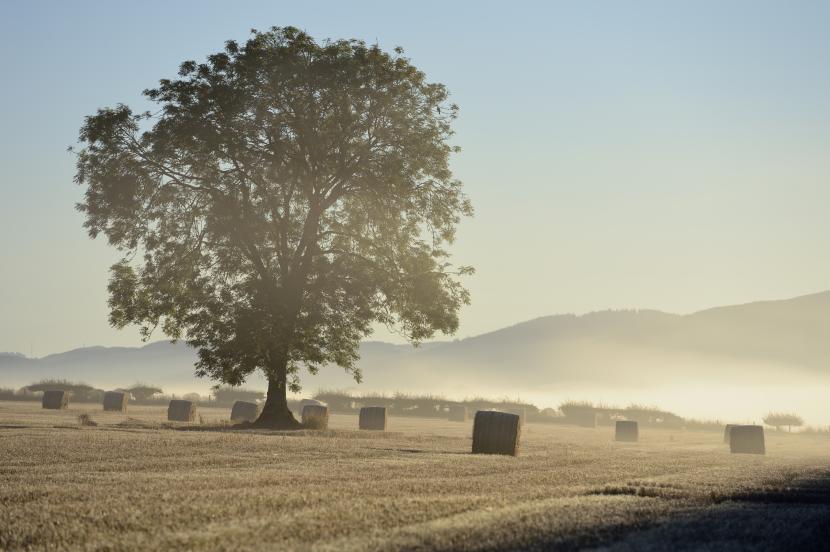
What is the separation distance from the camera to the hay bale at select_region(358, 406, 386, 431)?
42.0 m

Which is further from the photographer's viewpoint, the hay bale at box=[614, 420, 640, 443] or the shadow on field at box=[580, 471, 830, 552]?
the hay bale at box=[614, 420, 640, 443]

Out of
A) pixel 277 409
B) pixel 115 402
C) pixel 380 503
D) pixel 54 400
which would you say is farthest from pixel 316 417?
pixel 380 503

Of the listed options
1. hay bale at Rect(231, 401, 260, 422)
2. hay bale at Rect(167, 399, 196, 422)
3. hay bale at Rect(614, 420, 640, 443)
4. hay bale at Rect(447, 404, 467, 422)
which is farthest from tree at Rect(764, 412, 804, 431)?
hay bale at Rect(167, 399, 196, 422)

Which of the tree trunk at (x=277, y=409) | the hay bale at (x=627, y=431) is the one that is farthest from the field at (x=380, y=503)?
the hay bale at (x=627, y=431)

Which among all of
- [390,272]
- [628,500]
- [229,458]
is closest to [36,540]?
[628,500]

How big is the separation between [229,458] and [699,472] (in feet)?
30.5

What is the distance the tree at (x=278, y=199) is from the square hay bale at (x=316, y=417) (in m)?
1.30

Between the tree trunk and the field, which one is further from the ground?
the tree trunk

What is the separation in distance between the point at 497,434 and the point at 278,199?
589 inches

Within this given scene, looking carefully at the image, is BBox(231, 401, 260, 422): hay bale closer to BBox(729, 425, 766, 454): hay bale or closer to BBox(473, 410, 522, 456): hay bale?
BBox(473, 410, 522, 456): hay bale

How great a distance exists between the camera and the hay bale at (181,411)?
144 feet

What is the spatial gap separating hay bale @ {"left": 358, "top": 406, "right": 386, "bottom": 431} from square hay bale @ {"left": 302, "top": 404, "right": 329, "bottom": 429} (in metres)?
3.93

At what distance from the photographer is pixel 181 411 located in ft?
145

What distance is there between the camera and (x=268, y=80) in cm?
3538
